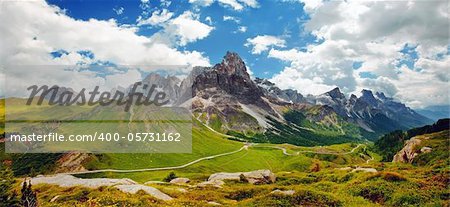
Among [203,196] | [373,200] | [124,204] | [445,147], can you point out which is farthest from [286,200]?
[445,147]

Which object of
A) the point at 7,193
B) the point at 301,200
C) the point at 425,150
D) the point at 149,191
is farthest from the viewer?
the point at 425,150

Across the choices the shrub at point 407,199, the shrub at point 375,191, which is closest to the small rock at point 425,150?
the shrub at point 375,191

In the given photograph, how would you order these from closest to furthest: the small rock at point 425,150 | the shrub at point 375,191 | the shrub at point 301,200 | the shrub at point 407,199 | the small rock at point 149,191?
the shrub at point 407,199
the shrub at point 301,200
the shrub at point 375,191
the small rock at point 149,191
the small rock at point 425,150

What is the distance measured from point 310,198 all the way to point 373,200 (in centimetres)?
927

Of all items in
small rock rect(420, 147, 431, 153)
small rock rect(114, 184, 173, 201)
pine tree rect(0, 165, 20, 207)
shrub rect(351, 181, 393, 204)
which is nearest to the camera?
shrub rect(351, 181, 393, 204)

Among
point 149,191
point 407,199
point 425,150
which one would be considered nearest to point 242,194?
point 149,191

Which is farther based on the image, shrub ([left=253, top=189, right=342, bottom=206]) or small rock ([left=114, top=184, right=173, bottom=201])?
small rock ([left=114, top=184, right=173, bottom=201])

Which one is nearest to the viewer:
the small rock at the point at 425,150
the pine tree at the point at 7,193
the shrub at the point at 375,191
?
the shrub at the point at 375,191

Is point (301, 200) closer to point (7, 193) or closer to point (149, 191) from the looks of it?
point (149, 191)

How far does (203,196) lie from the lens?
63094 millimetres

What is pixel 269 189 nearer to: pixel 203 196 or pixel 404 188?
pixel 203 196

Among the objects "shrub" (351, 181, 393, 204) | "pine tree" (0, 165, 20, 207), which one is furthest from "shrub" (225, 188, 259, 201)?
"pine tree" (0, 165, 20, 207)

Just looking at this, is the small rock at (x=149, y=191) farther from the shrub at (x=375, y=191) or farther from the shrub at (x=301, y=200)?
the shrub at (x=375, y=191)

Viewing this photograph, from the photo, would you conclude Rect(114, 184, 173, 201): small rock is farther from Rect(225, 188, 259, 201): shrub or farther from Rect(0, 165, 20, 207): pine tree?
Rect(0, 165, 20, 207): pine tree
